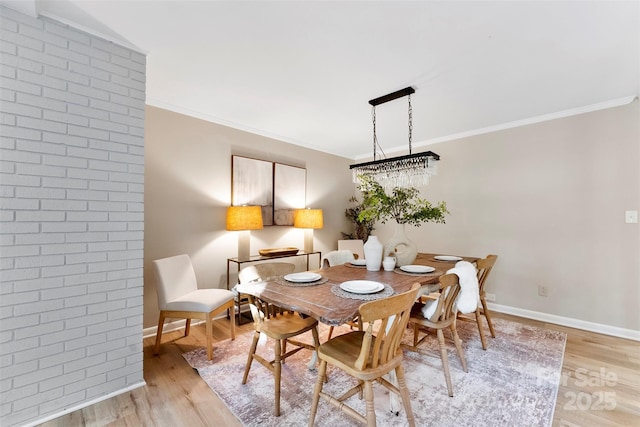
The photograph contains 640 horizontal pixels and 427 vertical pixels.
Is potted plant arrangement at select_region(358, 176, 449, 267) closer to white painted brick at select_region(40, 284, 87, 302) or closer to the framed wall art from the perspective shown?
the framed wall art

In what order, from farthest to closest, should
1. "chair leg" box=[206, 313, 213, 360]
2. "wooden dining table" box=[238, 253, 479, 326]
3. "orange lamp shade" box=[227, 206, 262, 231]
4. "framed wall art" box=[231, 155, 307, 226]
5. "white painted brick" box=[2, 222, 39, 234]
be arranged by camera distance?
"framed wall art" box=[231, 155, 307, 226] → "orange lamp shade" box=[227, 206, 262, 231] → "chair leg" box=[206, 313, 213, 360] → "white painted brick" box=[2, 222, 39, 234] → "wooden dining table" box=[238, 253, 479, 326]

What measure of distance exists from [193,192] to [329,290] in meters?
2.13

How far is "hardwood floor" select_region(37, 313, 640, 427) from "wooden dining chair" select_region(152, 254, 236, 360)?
300mm

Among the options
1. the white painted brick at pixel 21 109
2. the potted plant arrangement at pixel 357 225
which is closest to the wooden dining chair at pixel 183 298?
the white painted brick at pixel 21 109

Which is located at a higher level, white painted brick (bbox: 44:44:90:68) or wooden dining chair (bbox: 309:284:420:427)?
white painted brick (bbox: 44:44:90:68)

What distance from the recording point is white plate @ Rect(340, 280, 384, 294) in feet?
5.42

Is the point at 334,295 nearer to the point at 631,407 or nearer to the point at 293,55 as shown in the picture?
the point at 293,55

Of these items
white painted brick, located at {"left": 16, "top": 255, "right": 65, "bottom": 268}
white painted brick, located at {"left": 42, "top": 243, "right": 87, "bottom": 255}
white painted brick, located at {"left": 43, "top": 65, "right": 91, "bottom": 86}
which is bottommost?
white painted brick, located at {"left": 16, "top": 255, "right": 65, "bottom": 268}

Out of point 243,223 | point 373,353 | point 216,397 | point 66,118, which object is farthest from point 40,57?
point 373,353

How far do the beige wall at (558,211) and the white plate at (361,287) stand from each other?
2591mm

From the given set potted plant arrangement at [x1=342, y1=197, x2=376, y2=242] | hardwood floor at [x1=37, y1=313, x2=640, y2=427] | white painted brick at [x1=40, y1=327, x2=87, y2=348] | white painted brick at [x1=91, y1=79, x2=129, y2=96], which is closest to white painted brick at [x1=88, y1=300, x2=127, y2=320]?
white painted brick at [x1=40, y1=327, x2=87, y2=348]

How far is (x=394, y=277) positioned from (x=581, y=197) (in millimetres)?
2537

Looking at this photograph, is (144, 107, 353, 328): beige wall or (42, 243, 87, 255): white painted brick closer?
(42, 243, 87, 255): white painted brick

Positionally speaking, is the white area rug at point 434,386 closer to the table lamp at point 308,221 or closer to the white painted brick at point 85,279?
the white painted brick at point 85,279
